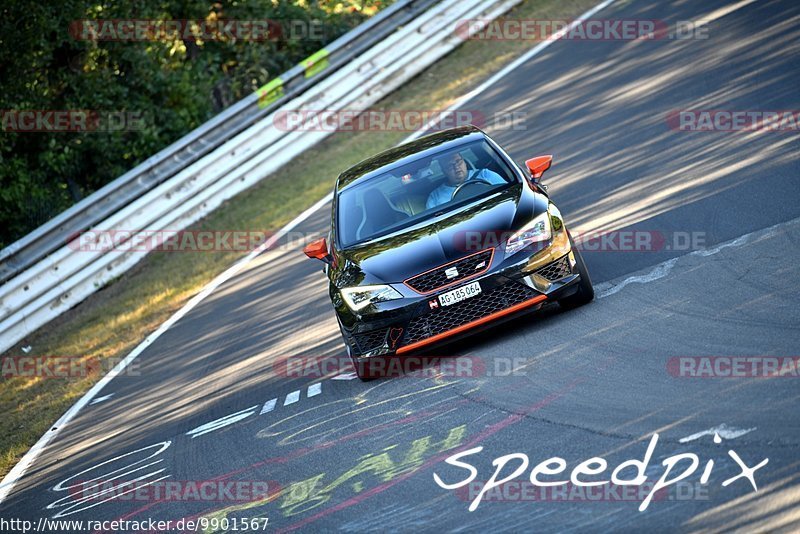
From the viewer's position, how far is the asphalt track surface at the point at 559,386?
20.3 ft

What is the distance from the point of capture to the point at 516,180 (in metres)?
9.85

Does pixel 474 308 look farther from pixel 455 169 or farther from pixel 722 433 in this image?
pixel 722 433

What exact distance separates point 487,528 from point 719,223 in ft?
18.2

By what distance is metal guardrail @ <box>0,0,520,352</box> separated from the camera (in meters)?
15.0

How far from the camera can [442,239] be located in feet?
29.7

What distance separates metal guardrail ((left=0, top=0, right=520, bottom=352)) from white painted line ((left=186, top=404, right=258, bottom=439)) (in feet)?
20.0

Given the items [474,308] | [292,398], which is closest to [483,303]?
[474,308]

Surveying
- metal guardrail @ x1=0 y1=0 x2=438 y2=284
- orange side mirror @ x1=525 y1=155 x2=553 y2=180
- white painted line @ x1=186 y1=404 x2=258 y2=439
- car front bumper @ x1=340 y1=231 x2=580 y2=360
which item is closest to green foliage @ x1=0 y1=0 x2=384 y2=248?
metal guardrail @ x1=0 y1=0 x2=438 y2=284

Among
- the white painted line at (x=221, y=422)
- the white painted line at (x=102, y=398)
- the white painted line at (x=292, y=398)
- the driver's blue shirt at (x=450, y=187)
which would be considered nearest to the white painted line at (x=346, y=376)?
the white painted line at (x=292, y=398)

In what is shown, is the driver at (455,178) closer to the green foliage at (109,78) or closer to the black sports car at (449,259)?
the black sports car at (449,259)

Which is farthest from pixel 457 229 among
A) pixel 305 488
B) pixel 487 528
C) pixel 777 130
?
pixel 777 130

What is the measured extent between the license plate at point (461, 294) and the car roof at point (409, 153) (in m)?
2.21

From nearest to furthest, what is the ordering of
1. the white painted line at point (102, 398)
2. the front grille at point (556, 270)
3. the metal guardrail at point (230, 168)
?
the front grille at point (556, 270), the white painted line at point (102, 398), the metal guardrail at point (230, 168)

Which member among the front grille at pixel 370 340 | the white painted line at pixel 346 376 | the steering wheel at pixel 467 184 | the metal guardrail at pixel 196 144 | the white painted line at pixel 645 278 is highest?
the metal guardrail at pixel 196 144
